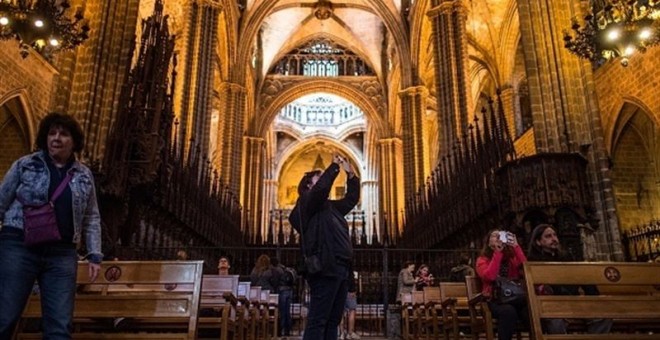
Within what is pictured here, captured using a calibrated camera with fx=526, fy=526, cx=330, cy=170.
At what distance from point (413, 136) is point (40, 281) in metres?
18.9

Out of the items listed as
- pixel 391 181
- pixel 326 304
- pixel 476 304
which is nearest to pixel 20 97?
pixel 326 304

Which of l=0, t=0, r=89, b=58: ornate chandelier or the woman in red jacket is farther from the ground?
l=0, t=0, r=89, b=58: ornate chandelier

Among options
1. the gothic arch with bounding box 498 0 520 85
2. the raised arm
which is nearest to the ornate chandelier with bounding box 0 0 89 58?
the raised arm

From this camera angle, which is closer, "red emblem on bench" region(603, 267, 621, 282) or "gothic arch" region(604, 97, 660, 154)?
"red emblem on bench" region(603, 267, 621, 282)

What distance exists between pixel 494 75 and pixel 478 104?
13.5ft

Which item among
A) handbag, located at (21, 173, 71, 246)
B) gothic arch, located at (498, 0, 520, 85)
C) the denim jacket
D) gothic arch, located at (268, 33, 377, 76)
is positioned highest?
gothic arch, located at (268, 33, 377, 76)

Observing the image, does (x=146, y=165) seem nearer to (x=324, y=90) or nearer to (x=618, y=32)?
(x=618, y=32)

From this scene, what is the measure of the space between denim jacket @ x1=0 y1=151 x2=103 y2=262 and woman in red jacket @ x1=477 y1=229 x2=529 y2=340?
286 centimetres

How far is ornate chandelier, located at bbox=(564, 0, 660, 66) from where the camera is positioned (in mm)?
8000

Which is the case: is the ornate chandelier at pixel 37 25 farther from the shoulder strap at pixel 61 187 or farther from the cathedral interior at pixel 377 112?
the shoulder strap at pixel 61 187

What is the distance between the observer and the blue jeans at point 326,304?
11.1ft

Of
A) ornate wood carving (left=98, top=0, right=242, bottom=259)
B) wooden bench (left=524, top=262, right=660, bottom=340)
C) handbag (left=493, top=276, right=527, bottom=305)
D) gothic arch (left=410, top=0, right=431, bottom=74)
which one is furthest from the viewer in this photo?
gothic arch (left=410, top=0, right=431, bottom=74)

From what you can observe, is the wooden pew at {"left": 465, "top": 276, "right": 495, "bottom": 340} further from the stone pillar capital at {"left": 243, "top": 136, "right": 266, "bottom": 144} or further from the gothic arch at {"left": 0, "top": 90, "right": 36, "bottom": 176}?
the stone pillar capital at {"left": 243, "top": 136, "right": 266, "bottom": 144}

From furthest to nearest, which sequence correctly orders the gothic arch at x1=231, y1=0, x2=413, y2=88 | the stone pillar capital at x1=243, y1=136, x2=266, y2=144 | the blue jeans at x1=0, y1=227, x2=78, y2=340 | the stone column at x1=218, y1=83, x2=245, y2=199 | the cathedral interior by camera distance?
the stone pillar capital at x1=243, y1=136, x2=266, y2=144, the gothic arch at x1=231, y1=0, x2=413, y2=88, the stone column at x1=218, y1=83, x2=245, y2=199, the cathedral interior, the blue jeans at x1=0, y1=227, x2=78, y2=340
